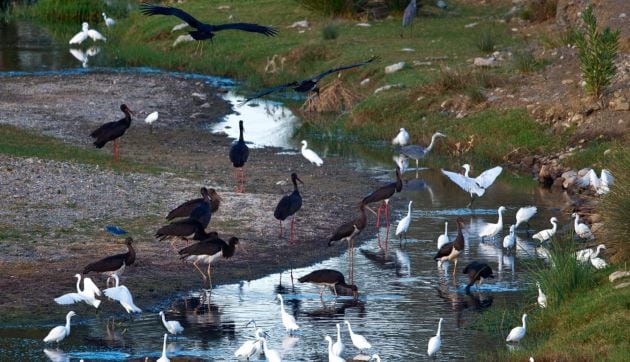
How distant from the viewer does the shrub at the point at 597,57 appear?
2338 centimetres

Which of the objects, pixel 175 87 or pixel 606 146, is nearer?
pixel 606 146

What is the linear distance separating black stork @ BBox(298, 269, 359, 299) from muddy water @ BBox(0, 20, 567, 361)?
0.53ft

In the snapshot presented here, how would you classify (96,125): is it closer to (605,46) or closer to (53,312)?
(605,46)

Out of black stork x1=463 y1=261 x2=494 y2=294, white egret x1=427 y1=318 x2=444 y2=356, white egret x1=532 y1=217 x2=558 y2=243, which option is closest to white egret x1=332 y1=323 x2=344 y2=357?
white egret x1=427 y1=318 x2=444 y2=356

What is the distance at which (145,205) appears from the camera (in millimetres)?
18156

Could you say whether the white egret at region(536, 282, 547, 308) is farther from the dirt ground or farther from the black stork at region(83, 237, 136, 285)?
the black stork at region(83, 237, 136, 285)

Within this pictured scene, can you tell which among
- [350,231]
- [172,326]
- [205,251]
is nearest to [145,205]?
[350,231]

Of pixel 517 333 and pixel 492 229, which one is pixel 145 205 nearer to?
pixel 492 229

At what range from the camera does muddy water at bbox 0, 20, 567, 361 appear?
12.2 meters

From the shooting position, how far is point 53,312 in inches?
520

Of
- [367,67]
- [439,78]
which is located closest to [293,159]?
[439,78]

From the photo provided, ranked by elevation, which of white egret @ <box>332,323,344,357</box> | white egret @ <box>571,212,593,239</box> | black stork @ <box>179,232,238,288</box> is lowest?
white egret @ <box>571,212,593,239</box>

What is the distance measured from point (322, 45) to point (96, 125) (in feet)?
25.8

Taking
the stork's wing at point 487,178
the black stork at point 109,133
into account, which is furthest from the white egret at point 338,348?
the black stork at point 109,133
